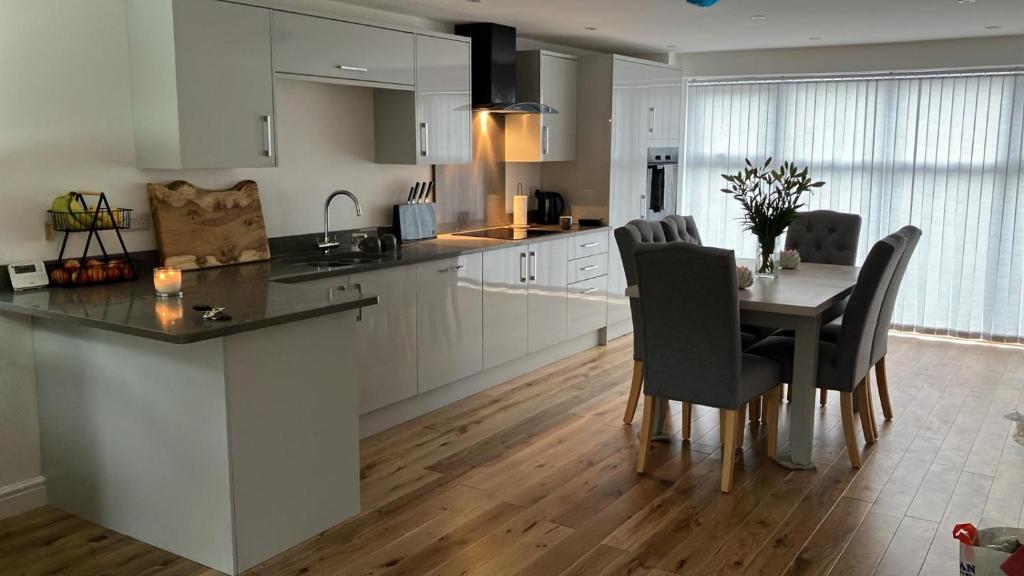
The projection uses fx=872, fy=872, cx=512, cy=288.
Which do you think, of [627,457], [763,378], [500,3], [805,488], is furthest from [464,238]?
[805,488]

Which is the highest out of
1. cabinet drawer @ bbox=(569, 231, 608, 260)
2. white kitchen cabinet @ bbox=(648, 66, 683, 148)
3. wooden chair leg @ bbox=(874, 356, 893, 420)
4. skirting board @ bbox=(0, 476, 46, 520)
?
white kitchen cabinet @ bbox=(648, 66, 683, 148)

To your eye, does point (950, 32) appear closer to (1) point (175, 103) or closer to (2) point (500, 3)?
(2) point (500, 3)

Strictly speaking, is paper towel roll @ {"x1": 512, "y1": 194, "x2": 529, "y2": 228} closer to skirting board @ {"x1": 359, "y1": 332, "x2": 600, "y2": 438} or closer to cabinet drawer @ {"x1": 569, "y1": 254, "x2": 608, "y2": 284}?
cabinet drawer @ {"x1": 569, "y1": 254, "x2": 608, "y2": 284}

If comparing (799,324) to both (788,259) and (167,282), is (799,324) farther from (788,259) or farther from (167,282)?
(167,282)

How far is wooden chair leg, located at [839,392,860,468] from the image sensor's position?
4062 millimetres

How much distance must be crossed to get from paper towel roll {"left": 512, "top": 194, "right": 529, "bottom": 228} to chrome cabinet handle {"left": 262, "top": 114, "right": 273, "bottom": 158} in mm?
2582

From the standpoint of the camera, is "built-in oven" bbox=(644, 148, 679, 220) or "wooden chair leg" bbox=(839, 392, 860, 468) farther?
"built-in oven" bbox=(644, 148, 679, 220)

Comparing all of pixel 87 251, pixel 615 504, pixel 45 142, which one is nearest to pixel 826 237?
pixel 615 504

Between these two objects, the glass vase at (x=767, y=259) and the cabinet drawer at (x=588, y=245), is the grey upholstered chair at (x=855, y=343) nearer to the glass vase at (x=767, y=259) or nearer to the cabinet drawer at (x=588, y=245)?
the glass vase at (x=767, y=259)

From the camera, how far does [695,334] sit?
3.77 m

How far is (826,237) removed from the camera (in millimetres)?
5570

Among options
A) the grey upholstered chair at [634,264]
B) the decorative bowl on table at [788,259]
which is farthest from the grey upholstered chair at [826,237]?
the grey upholstered chair at [634,264]

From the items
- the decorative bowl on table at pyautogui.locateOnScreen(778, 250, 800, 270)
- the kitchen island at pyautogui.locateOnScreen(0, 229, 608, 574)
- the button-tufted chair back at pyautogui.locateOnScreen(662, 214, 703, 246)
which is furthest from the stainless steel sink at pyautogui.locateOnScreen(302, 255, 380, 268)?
the decorative bowl on table at pyautogui.locateOnScreen(778, 250, 800, 270)

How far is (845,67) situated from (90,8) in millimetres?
5608
